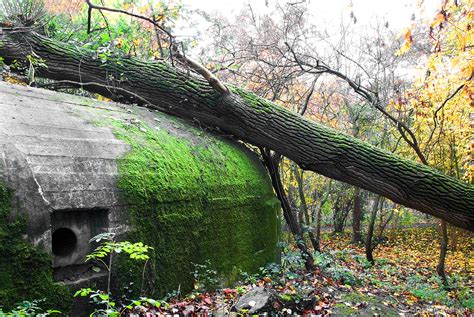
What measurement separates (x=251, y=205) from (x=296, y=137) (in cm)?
135

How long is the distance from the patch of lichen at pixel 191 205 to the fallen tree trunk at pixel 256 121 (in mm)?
555

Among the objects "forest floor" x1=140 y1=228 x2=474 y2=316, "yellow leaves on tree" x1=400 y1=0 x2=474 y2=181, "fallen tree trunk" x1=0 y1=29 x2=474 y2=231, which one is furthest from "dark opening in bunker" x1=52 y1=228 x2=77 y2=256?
"yellow leaves on tree" x1=400 y1=0 x2=474 y2=181

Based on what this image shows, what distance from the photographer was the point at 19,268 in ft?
10.6

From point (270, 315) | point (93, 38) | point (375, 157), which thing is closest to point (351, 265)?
point (375, 157)

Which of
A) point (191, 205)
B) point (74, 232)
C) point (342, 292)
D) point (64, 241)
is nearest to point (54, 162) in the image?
point (74, 232)

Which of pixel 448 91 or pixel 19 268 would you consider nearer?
pixel 19 268

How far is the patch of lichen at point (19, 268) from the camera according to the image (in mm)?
3131

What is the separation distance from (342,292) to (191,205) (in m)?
2.62

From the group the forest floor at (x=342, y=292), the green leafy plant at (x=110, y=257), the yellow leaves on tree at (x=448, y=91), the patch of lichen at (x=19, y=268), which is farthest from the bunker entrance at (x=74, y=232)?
the yellow leaves on tree at (x=448, y=91)

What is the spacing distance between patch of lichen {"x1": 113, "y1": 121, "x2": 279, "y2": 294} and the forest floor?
32cm

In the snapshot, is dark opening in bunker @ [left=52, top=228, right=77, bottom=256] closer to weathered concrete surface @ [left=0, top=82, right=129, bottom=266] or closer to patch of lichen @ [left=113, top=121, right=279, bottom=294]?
weathered concrete surface @ [left=0, top=82, right=129, bottom=266]

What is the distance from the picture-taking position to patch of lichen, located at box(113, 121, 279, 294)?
14.4ft

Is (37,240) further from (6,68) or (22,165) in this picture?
(6,68)

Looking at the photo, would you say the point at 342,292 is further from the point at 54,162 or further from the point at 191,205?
the point at 54,162
